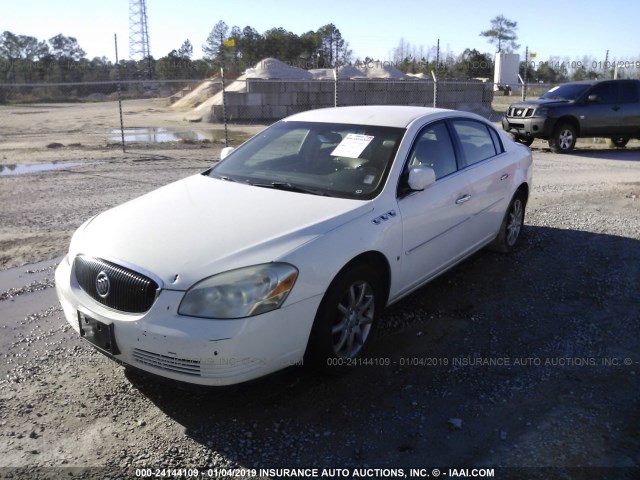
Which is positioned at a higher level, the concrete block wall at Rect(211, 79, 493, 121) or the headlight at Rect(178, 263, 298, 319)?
the concrete block wall at Rect(211, 79, 493, 121)

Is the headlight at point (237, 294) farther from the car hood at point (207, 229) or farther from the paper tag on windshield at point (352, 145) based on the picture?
the paper tag on windshield at point (352, 145)

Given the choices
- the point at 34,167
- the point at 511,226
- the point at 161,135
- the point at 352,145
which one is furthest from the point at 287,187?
the point at 161,135

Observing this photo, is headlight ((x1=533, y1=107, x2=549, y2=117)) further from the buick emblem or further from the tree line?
the tree line

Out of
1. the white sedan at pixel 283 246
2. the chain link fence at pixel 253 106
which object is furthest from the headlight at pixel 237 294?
the chain link fence at pixel 253 106

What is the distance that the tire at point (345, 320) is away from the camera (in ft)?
10.9

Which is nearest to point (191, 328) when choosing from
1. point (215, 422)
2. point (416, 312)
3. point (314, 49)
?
point (215, 422)

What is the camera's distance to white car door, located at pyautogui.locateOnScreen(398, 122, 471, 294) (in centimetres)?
411

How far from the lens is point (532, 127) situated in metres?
14.2

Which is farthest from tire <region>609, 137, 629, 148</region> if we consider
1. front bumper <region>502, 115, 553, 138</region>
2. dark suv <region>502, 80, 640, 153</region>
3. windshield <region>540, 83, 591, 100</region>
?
front bumper <region>502, 115, 553, 138</region>

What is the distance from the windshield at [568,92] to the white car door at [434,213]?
11485mm

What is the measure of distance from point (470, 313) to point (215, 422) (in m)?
2.36

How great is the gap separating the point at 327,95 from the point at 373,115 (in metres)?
18.9

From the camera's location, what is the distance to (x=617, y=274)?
5516mm

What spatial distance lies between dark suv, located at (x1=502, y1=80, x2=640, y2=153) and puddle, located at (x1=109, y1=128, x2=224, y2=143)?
887cm
